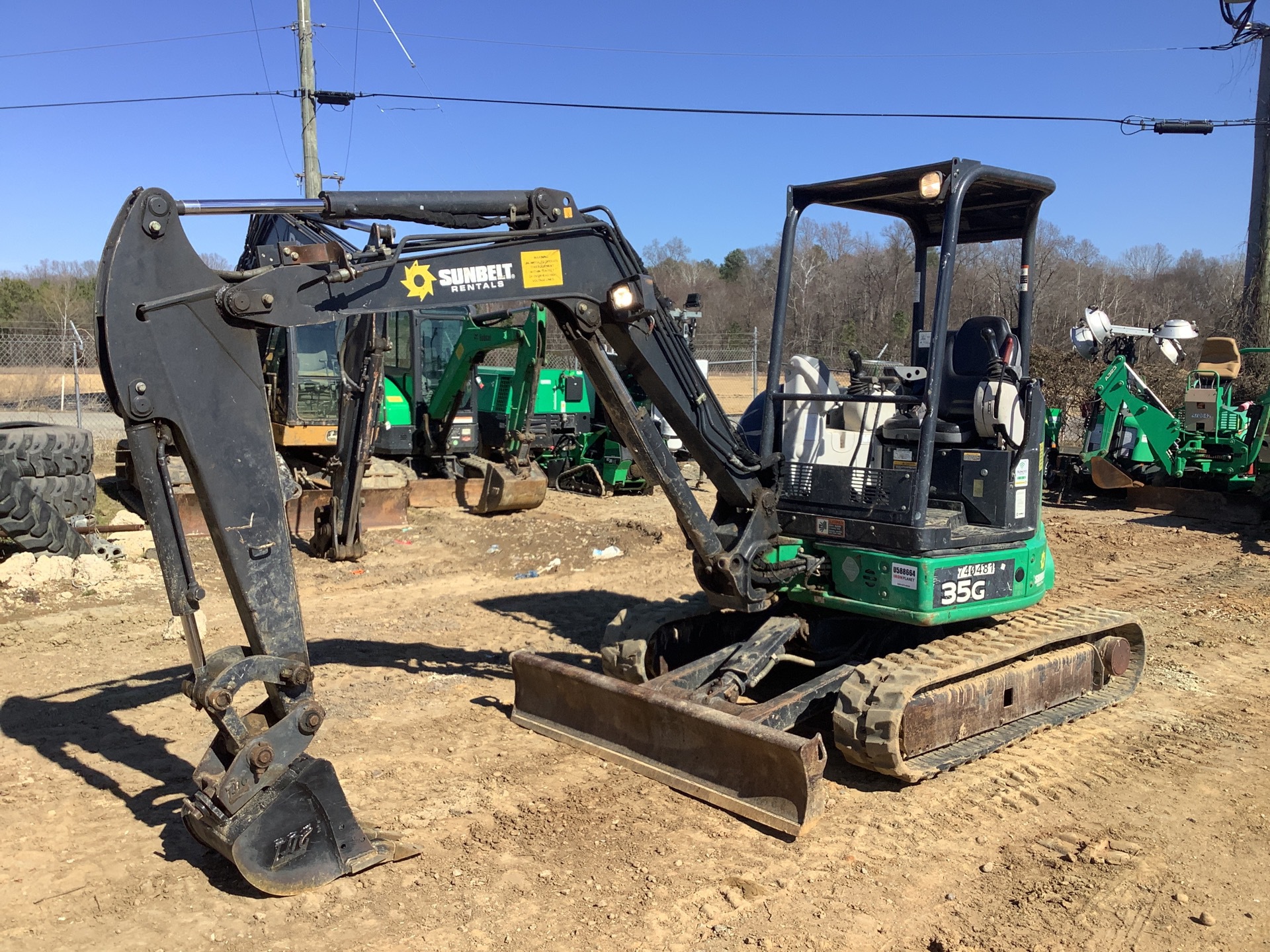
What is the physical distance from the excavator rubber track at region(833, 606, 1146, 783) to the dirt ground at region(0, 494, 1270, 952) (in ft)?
0.47

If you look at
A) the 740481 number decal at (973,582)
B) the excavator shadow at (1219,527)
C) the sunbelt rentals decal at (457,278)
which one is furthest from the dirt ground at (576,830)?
the excavator shadow at (1219,527)

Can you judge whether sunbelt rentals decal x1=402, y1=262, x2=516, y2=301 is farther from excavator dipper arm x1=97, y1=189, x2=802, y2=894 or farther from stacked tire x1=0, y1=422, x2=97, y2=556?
stacked tire x1=0, y1=422, x2=97, y2=556

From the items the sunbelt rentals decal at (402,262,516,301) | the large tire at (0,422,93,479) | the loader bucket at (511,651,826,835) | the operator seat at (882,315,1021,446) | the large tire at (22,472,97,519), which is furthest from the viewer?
the large tire at (22,472,97,519)

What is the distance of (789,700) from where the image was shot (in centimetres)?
510

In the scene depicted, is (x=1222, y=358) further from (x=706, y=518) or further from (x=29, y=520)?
(x=29, y=520)

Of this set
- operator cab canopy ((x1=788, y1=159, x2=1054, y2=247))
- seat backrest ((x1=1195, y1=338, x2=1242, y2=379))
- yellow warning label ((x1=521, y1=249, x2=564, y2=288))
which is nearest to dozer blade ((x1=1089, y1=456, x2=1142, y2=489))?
seat backrest ((x1=1195, y1=338, x2=1242, y2=379))

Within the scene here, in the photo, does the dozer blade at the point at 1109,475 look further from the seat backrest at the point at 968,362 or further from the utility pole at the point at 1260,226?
the seat backrest at the point at 968,362

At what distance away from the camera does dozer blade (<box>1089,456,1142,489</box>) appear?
48.6 feet

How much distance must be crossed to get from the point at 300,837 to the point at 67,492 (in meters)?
7.41

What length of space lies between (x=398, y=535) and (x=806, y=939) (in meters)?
8.62

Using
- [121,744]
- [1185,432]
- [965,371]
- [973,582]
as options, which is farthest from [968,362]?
[1185,432]

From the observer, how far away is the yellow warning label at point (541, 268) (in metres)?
4.57

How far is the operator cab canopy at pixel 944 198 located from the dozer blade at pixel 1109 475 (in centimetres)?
966

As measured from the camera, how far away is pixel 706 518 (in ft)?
18.3
